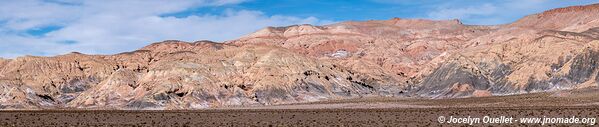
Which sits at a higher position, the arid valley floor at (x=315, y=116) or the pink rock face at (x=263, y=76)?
the pink rock face at (x=263, y=76)

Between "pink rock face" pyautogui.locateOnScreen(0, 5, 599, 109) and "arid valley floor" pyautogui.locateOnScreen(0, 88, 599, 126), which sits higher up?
"pink rock face" pyautogui.locateOnScreen(0, 5, 599, 109)

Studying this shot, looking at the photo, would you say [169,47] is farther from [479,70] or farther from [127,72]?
[479,70]

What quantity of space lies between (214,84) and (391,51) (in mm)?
71369

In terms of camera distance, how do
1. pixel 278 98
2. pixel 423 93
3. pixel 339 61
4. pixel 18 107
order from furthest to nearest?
pixel 339 61
pixel 423 93
pixel 278 98
pixel 18 107

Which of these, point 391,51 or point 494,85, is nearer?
point 494,85

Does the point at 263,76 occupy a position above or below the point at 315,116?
above

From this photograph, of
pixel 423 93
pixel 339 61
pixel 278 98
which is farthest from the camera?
pixel 339 61

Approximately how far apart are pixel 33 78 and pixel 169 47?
49.8 metres

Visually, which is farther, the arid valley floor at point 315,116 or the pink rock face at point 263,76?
the pink rock face at point 263,76

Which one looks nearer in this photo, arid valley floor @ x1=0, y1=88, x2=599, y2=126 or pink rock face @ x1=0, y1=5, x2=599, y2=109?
arid valley floor @ x1=0, y1=88, x2=599, y2=126

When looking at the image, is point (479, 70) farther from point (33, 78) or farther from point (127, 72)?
point (33, 78)

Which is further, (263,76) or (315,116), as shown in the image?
(263,76)

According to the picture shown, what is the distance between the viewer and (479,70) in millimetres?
149500

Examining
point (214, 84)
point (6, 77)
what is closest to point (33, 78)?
point (6, 77)
